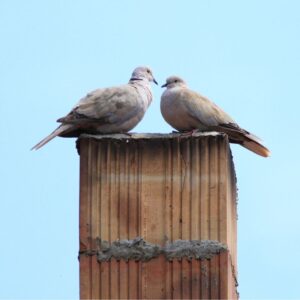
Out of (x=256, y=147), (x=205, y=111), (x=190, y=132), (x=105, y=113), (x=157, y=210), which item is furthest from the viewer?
(x=256, y=147)

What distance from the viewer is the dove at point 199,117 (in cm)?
1513

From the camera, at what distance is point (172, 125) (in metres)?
15.3

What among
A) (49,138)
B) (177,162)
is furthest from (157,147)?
(49,138)

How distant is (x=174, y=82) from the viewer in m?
16.4

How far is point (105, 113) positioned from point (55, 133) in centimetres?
62

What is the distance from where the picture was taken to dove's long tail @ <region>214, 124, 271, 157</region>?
15273 millimetres

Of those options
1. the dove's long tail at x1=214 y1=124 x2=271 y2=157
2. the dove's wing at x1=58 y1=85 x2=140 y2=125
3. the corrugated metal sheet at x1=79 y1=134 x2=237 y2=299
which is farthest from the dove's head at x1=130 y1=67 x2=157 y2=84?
the corrugated metal sheet at x1=79 y1=134 x2=237 y2=299

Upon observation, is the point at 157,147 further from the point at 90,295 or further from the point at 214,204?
the point at 90,295

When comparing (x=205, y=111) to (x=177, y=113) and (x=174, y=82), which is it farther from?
(x=174, y=82)

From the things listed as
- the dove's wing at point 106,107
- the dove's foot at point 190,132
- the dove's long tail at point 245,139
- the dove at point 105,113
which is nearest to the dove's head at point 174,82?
the dove at point 105,113

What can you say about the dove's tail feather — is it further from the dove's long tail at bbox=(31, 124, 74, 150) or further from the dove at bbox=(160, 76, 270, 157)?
the dove's long tail at bbox=(31, 124, 74, 150)

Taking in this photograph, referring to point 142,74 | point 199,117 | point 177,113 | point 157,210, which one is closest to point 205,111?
point 199,117

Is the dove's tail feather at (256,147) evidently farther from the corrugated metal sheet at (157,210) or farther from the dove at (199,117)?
the corrugated metal sheet at (157,210)

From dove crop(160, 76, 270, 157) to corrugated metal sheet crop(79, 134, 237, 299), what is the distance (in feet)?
5.68
